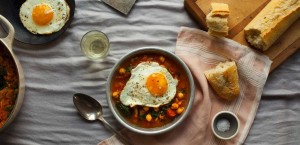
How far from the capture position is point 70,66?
316 centimetres

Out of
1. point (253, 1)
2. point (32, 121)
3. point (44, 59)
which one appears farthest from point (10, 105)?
point (253, 1)

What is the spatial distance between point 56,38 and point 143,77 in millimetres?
719

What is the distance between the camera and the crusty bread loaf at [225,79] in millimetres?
2963

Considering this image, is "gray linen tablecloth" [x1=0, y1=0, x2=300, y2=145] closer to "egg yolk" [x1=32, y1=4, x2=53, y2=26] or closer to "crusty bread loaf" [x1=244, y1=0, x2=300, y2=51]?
"egg yolk" [x1=32, y1=4, x2=53, y2=26]

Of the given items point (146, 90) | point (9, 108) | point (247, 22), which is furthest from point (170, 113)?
point (9, 108)

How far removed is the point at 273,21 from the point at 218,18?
1.28 ft

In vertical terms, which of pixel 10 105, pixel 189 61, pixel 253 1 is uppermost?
pixel 253 1

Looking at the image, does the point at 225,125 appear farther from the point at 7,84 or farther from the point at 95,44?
the point at 7,84

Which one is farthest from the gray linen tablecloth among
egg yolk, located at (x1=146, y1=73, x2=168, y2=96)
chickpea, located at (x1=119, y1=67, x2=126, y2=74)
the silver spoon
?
egg yolk, located at (x1=146, y1=73, x2=168, y2=96)

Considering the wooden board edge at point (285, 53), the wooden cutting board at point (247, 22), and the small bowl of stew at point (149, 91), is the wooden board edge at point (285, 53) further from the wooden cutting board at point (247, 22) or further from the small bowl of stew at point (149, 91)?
the small bowl of stew at point (149, 91)

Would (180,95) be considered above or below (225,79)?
below

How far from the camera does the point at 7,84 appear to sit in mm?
3016

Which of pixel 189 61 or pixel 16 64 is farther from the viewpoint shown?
pixel 189 61

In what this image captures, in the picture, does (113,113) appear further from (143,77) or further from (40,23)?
(40,23)
